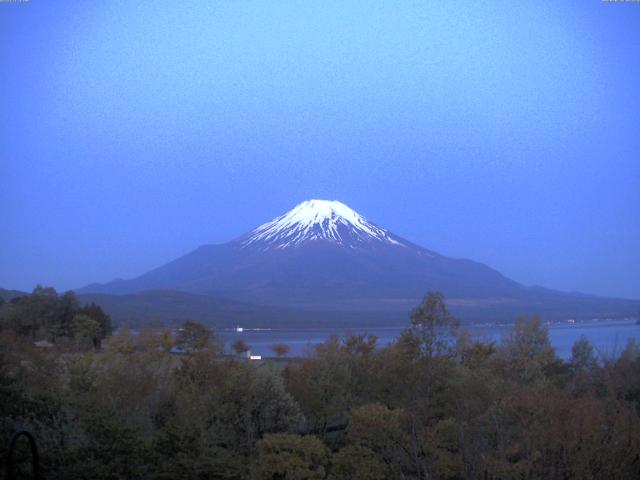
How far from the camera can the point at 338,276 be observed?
4845 inches

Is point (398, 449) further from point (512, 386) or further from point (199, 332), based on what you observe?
point (199, 332)

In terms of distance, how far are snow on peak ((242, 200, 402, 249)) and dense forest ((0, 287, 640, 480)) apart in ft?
367

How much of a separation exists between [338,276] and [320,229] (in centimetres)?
1809

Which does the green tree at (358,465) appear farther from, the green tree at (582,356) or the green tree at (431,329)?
the green tree at (582,356)

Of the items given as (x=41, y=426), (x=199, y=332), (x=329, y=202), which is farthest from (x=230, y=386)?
(x=329, y=202)

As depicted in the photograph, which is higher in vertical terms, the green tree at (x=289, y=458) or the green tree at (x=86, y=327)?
the green tree at (x=86, y=327)

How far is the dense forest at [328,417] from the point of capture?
1333 cm

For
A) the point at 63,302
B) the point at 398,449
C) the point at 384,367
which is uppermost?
the point at 63,302

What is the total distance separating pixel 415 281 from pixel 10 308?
82600 millimetres

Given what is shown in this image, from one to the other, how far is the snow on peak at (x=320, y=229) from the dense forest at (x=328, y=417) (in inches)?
4400

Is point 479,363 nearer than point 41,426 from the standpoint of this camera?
No

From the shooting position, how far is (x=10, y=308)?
4534cm

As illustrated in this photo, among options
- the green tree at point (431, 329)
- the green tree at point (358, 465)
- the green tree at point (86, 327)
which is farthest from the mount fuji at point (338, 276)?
the green tree at point (358, 465)

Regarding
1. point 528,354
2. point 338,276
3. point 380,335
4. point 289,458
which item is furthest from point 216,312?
point 289,458
